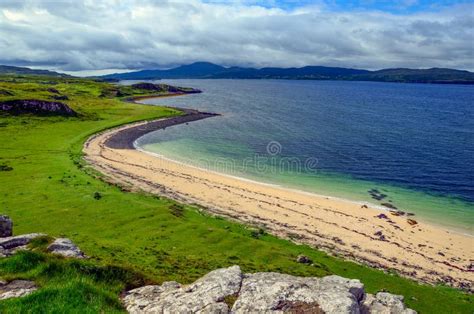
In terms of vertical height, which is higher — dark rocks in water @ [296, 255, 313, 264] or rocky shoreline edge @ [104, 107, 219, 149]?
rocky shoreline edge @ [104, 107, 219, 149]

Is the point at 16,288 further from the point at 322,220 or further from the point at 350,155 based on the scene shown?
the point at 350,155

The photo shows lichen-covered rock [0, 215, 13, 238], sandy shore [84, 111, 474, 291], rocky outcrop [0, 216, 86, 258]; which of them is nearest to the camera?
rocky outcrop [0, 216, 86, 258]

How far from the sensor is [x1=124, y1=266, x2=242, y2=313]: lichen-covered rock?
16.2m

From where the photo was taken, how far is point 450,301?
3288 centimetres

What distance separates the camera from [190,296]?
17.1m

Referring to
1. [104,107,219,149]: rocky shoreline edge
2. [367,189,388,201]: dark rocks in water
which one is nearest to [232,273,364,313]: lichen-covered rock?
[367,189,388,201]: dark rocks in water

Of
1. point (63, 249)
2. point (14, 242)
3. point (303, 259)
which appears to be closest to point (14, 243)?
point (14, 242)

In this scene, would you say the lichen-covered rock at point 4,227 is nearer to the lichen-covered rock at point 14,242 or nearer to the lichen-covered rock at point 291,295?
the lichen-covered rock at point 14,242

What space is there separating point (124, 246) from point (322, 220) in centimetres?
3093

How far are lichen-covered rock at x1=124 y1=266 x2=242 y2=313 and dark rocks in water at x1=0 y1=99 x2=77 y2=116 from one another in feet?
386

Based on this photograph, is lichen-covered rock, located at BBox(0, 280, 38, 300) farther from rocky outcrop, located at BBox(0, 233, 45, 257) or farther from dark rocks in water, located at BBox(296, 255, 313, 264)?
dark rocks in water, located at BBox(296, 255, 313, 264)

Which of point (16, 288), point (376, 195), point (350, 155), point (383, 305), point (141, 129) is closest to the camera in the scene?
point (16, 288)

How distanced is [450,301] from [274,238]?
18.9 metres

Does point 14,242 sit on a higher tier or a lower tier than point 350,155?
higher
